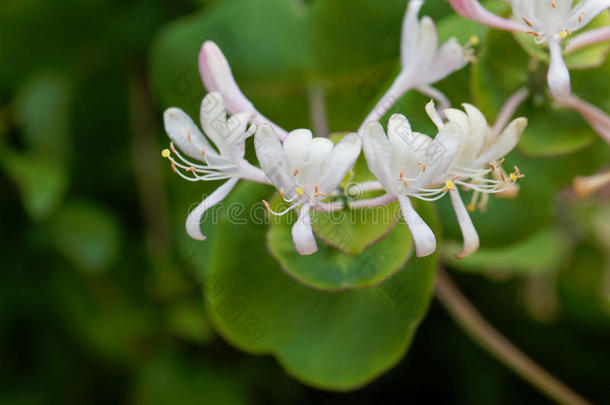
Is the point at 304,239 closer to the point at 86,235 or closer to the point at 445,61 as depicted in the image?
the point at 445,61

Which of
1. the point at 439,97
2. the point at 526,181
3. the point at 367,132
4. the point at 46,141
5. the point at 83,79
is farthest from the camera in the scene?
the point at 83,79

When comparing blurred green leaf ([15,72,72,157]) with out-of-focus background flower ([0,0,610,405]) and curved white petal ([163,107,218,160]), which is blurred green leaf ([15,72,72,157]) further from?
curved white petal ([163,107,218,160])

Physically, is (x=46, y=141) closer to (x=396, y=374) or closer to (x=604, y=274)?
(x=396, y=374)

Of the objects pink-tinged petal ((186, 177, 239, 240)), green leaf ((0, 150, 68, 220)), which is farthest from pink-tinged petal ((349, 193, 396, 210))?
green leaf ((0, 150, 68, 220))

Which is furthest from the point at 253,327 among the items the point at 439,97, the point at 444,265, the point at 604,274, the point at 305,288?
the point at 604,274

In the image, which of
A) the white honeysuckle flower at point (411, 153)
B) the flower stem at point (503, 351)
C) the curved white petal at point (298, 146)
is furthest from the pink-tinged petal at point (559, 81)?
the flower stem at point (503, 351)

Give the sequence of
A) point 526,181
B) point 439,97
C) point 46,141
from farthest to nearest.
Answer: point 46,141 → point 526,181 → point 439,97

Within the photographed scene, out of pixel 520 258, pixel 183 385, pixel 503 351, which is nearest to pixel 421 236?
pixel 503 351

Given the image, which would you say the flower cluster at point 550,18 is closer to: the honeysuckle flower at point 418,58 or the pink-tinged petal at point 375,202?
the honeysuckle flower at point 418,58
